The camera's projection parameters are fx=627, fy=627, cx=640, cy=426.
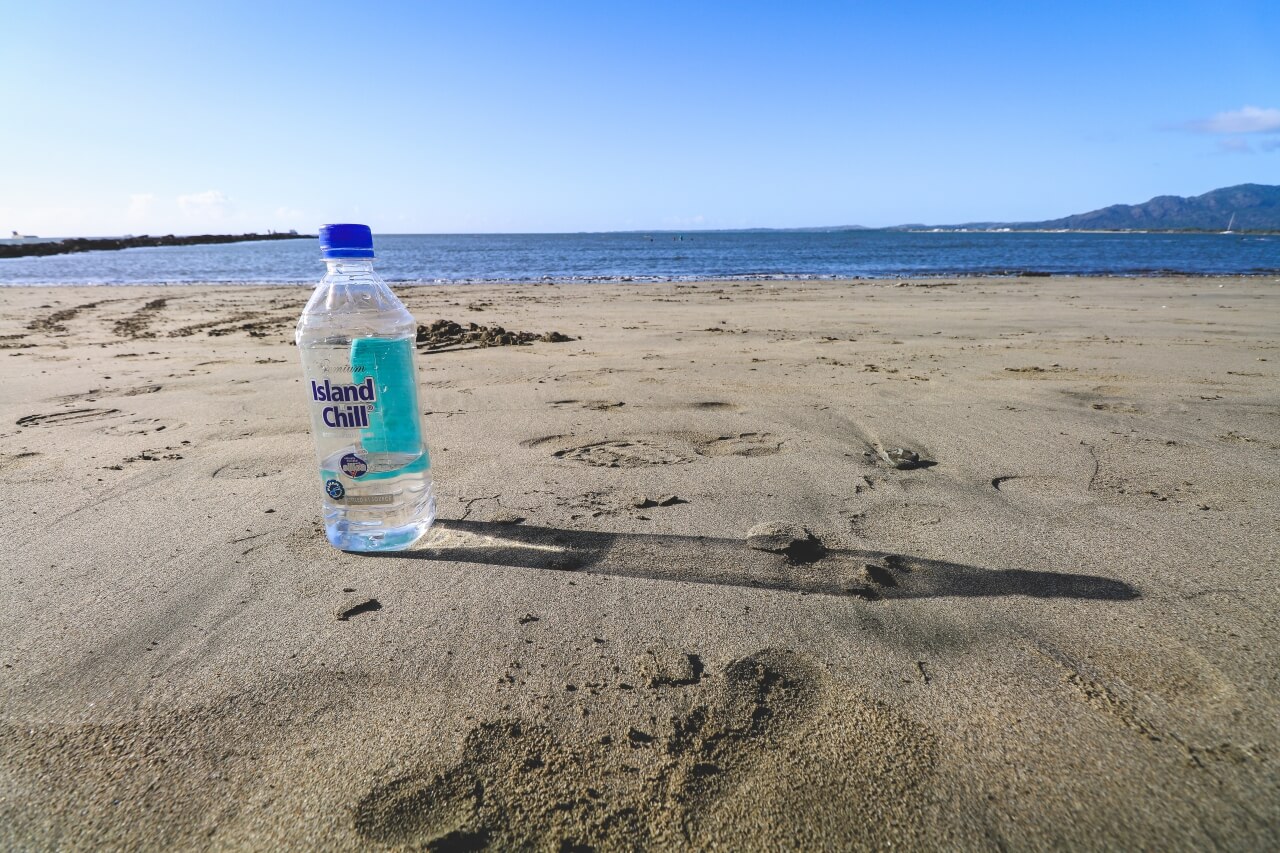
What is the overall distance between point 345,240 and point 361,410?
0.45m

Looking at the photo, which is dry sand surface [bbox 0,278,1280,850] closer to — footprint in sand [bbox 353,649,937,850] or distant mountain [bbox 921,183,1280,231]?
footprint in sand [bbox 353,649,937,850]

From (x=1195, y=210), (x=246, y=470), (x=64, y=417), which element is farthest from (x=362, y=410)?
(x=1195, y=210)

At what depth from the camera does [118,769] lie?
0.99m

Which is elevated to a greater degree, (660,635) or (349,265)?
(349,265)

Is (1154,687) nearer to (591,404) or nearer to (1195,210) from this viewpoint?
(591,404)

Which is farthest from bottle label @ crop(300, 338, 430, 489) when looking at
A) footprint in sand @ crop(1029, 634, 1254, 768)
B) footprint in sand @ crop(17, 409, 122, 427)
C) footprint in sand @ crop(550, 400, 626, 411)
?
footprint in sand @ crop(17, 409, 122, 427)

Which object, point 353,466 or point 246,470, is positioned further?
point 246,470

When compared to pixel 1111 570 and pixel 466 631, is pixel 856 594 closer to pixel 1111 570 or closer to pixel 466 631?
pixel 1111 570

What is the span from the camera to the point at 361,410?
1718mm

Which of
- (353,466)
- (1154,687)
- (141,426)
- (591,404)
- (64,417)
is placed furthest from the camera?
(591,404)

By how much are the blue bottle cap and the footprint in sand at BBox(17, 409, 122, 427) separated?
234cm

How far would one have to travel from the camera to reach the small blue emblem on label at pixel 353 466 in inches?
68.9

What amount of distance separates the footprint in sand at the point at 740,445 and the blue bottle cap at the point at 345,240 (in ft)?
4.73

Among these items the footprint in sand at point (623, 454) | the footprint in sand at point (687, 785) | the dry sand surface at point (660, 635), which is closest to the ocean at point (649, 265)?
the footprint in sand at point (623, 454)
